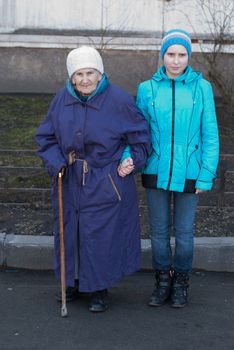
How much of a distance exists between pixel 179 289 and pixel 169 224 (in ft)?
1.45

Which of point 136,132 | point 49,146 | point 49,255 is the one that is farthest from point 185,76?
point 49,255

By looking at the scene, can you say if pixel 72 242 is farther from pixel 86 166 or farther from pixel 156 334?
pixel 156 334

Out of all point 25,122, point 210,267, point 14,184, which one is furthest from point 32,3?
point 210,267

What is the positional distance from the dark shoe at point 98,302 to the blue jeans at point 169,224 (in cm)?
42

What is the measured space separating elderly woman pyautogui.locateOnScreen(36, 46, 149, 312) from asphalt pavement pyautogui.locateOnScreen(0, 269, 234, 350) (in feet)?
0.78

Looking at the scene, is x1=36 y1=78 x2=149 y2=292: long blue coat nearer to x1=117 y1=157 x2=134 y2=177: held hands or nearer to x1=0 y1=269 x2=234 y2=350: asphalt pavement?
x1=117 y1=157 x2=134 y2=177: held hands

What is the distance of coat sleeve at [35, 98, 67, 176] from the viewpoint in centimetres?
429

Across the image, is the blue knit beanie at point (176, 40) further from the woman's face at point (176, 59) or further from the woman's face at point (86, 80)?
the woman's face at point (86, 80)

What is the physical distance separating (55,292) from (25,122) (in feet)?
17.4

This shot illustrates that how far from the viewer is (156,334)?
13.6 feet

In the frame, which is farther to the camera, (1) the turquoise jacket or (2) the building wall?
(2) the building wall

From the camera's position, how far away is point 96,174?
14.0ft

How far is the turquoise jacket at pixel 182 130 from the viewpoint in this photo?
426 centimetres

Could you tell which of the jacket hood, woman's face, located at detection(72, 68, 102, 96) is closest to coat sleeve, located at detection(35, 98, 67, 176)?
woman's face, located at detection(72, 68, 102, 96)
